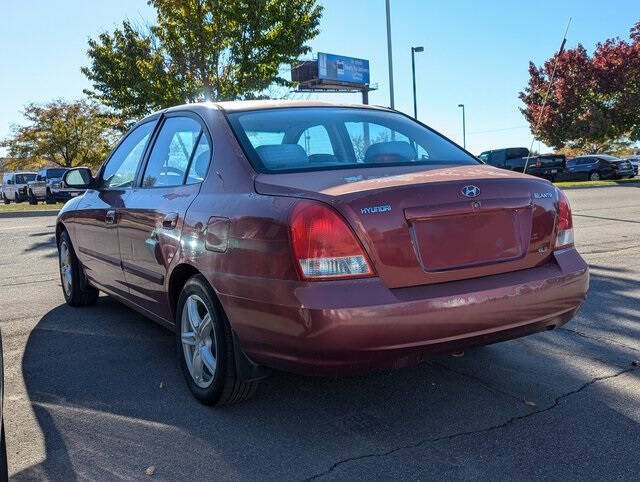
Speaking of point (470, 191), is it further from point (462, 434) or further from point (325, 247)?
point (462, 434)

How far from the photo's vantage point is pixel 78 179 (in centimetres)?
516

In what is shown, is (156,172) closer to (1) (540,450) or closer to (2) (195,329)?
(2) (195,329)

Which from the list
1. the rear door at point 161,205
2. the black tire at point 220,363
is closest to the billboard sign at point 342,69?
the rear door at point 161,205

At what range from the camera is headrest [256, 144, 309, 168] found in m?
3.27

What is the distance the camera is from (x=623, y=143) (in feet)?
190

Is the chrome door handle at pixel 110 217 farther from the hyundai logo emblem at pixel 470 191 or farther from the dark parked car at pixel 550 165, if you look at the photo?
the dark parked car at pixel 550 165

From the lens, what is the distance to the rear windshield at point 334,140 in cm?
335

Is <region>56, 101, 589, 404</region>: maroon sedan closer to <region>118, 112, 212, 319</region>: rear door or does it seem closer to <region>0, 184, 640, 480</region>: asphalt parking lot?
<region>118, 112, 212, 319</region>: rear door

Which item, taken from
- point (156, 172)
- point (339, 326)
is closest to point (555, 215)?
point (339, 326)

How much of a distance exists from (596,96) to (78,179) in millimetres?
37079

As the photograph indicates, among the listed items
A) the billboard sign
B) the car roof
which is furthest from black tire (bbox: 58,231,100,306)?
the billboard sign

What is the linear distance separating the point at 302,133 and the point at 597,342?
2.50m

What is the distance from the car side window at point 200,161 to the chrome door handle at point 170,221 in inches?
8.7

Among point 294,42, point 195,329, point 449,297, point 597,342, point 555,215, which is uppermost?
point 294,42
